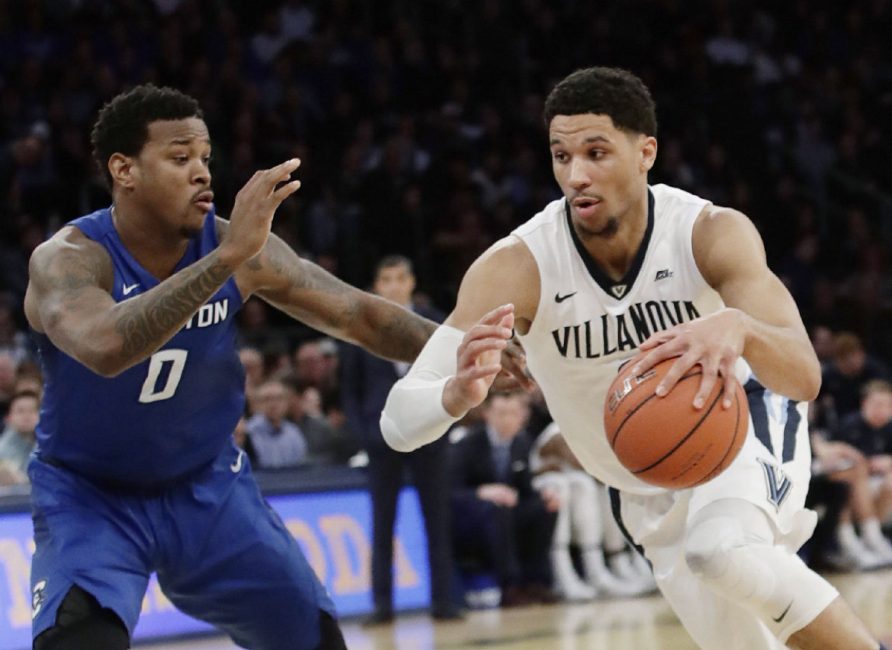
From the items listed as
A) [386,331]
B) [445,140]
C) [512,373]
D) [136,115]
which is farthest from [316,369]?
[136,115]

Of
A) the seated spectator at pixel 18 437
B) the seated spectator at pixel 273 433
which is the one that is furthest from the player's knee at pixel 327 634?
the seated spectator at pixel 273 433

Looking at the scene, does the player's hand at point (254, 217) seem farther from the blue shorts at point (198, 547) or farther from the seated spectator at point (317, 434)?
the seated spectator at point (317, 434)

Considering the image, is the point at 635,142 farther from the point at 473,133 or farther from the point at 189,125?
the point at 473,133

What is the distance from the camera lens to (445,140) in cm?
1362

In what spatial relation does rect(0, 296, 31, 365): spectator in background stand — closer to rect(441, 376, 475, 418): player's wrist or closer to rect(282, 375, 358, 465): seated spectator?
rect(282, 375, 358, 465): seated spectator

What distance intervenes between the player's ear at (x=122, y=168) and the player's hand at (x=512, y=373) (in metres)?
1.20

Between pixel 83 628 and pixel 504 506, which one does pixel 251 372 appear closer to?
pixel 504 506

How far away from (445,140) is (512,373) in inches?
365

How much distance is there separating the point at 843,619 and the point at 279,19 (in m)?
10.4

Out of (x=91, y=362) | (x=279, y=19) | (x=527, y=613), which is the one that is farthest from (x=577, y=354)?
(x=279, y=19)

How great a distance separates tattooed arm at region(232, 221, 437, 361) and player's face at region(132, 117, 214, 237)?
246 mm

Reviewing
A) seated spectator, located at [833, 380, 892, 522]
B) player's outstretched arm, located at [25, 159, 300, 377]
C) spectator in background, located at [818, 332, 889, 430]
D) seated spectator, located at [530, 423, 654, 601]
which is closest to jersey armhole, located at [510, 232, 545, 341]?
player's outstretched arm, located at [25, 159, 300, 377]

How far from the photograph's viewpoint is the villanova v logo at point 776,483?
4344mm

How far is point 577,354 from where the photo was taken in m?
4.52
